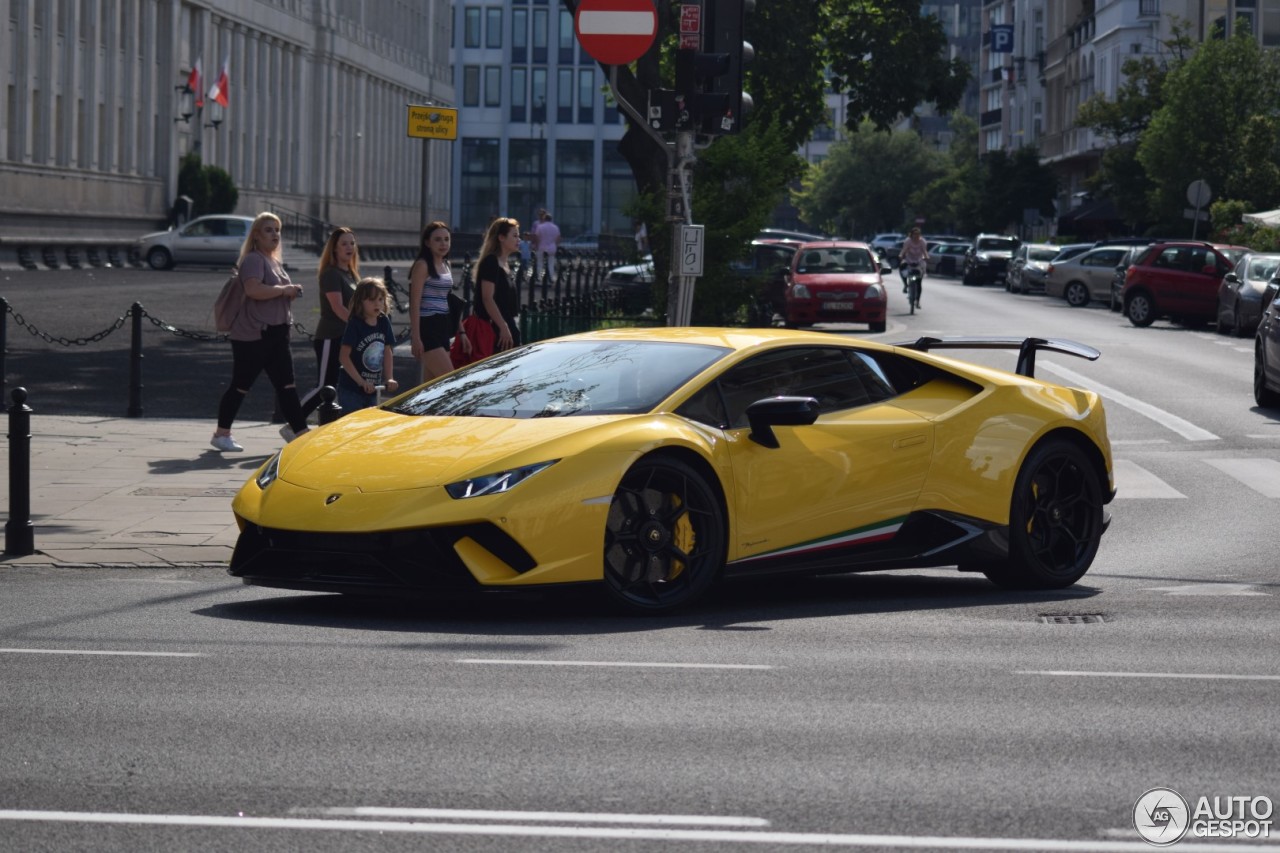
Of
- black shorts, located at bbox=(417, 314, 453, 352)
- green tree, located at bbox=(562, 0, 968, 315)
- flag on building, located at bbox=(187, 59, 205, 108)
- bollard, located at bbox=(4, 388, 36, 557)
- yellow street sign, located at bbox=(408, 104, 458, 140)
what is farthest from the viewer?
flag on building, located at bbox=(187, 59, 205, 108)

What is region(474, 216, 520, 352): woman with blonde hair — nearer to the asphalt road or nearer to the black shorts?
the black shorts

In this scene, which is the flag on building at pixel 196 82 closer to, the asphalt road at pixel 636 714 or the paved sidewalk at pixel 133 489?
the paved sidewalk at pixel 133 489

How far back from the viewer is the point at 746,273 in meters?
26.2

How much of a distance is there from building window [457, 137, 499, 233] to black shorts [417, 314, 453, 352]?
115658 millimetres

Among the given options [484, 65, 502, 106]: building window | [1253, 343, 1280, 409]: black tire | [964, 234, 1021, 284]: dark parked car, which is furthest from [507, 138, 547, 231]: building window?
[1253, 343, 1280, 409]: black tire

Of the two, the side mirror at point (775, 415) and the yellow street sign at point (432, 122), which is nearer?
the side mirror at point (775, 415)

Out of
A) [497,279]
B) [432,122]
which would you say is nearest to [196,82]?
[432,122]

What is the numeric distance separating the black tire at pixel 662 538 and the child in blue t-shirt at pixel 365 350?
5.26 meters

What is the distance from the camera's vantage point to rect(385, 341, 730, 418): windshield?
30.1 ft

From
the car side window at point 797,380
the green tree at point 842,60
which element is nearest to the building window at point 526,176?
the green tree at point 842,60

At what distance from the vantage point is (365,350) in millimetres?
13836

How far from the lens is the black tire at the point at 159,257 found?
59.3 m

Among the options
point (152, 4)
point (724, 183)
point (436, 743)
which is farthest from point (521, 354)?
point (152, 4)

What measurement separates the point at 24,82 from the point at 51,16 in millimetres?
2849
